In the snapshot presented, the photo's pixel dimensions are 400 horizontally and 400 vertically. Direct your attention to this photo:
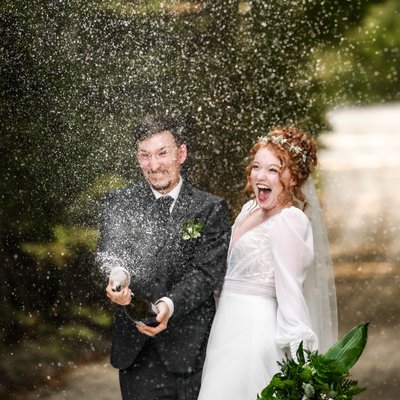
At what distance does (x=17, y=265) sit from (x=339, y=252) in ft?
4.74

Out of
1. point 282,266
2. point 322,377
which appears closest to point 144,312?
point 282,266

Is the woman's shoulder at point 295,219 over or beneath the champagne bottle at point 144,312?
over

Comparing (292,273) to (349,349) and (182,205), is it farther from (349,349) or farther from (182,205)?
(349,349)

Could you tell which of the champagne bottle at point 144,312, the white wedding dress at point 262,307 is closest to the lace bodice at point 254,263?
the white wedding dress at point 262,307

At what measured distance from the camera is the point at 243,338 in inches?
117

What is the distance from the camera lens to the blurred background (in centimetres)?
358

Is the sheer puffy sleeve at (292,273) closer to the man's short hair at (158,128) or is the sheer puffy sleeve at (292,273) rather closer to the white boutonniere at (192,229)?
the white boutonniere at (192,229)

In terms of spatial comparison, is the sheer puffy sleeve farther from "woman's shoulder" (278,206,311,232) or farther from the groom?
the groom

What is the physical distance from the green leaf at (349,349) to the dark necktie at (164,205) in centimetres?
178

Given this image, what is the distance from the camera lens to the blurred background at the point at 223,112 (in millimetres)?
3580

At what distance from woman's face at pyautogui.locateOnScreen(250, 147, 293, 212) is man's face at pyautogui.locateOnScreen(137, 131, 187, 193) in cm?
34

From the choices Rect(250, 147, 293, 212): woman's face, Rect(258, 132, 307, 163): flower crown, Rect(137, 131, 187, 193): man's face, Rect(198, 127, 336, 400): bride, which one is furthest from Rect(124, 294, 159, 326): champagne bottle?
Rect(258, 132, 307, 163): flower crown

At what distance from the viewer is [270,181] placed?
309cm

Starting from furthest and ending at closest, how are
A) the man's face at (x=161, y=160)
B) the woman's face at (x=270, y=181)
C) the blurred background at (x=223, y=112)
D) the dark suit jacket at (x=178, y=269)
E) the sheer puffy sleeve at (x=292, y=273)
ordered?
the blurred background at (x=223, y=112) < the man's face at (x=161, y=160) < the dark suit jacket at (x=178, y=269) < the woman's face at (x=270, y=181) < the sheer puffy sleeve at (x=292, y=273)
